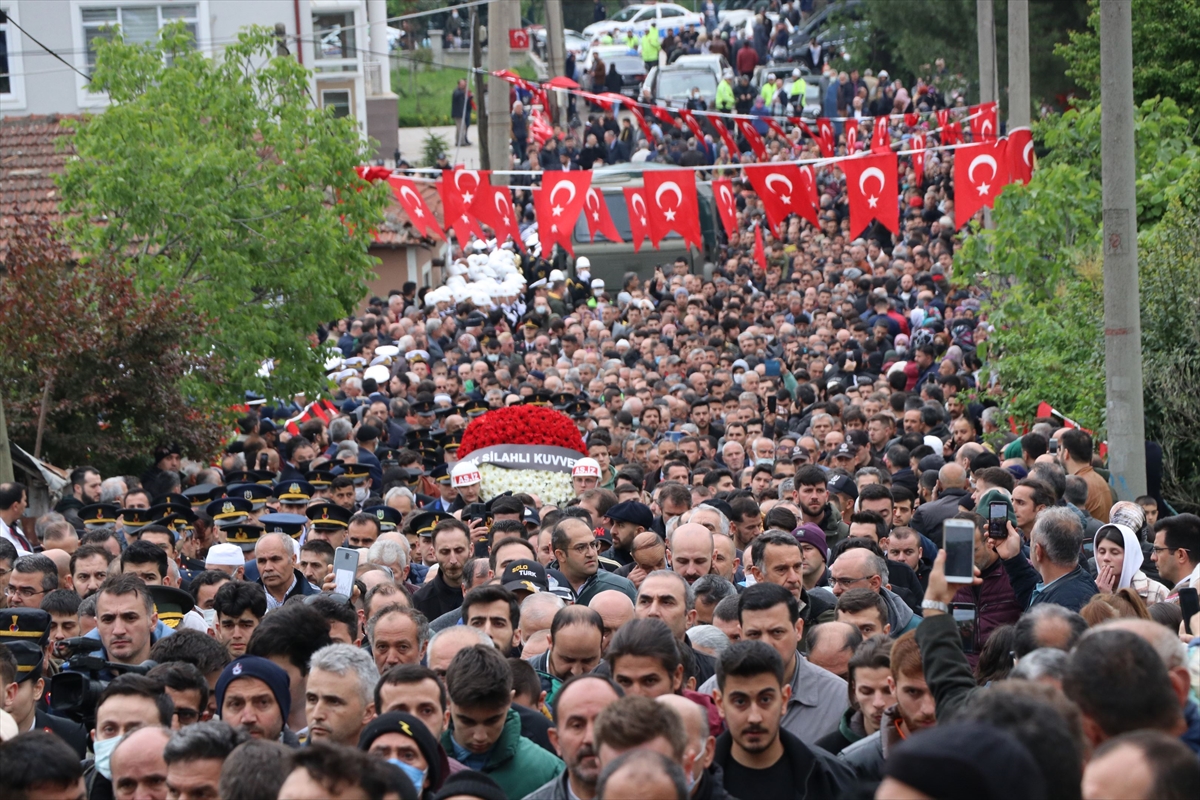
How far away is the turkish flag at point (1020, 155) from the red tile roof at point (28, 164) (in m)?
15.7

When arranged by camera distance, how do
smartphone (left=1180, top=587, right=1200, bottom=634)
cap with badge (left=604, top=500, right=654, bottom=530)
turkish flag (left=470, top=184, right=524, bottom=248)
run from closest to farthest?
smartphone (left=1180, top=587, right=1200, bottom=634) < cap with badge (left=604, top=500, right=654, bottom=530) < turkish flag (left=470, top=184, right=524, bottom=248)

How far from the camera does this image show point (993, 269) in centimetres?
1927

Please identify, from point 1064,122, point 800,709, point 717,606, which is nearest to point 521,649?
point 717,606

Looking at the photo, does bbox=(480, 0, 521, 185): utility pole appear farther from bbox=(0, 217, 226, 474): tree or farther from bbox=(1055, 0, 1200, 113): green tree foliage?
bbox=(0, 217, 226, 474): tree

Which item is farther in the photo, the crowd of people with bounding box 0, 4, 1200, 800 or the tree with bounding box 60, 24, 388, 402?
the tree with bounding box 60, 24, 388, 402

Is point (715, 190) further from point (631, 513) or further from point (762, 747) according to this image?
point (762, 747)

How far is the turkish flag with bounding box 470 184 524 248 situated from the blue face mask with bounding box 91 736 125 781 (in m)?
16.9

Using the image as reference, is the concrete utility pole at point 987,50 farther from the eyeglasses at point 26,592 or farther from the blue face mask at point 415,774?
the blue face mask at point 415,774

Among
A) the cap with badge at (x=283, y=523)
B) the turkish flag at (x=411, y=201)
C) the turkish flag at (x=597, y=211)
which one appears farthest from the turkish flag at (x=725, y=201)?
the cap with badge at (x=283, y=523)

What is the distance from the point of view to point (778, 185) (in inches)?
893

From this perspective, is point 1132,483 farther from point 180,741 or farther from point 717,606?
point 180,741

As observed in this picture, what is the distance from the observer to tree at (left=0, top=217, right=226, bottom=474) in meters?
17.0

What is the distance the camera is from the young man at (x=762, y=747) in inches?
234

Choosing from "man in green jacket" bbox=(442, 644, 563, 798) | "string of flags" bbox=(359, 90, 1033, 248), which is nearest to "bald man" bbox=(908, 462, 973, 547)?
"man in green jacket" bbox=(442, 644, 563, 798)
